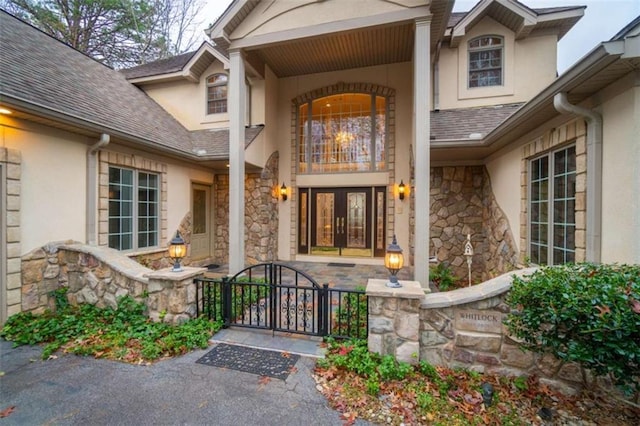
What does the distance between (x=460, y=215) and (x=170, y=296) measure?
240 inches

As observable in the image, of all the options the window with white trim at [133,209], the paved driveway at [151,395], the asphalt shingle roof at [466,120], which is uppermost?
the asphalt shingle roof at [466,120]

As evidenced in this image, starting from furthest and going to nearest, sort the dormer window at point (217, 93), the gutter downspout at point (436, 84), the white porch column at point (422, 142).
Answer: the dormer window at point (217, 93) < the gutter downspout at point (436, 84) < the white porch column at point (422, 142)

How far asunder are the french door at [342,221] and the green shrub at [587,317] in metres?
5.12

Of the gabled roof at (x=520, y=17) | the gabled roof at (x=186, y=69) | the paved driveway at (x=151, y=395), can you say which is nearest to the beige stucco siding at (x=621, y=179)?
the paved driveway at (x=151, y=395)

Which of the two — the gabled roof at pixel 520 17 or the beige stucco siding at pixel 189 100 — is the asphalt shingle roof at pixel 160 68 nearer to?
the beige stucco siding at pixel 189 100

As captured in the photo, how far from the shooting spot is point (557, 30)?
573 centimetres

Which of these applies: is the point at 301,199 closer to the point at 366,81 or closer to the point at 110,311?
the point at 366,81

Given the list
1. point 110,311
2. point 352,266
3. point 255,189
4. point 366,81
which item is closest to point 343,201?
point 352,266

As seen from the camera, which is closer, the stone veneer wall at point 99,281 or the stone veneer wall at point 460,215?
the stone veneer wall at point 99,281

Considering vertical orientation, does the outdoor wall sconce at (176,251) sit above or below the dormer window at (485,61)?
below

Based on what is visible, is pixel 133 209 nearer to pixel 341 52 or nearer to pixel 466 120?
pixel 341 52

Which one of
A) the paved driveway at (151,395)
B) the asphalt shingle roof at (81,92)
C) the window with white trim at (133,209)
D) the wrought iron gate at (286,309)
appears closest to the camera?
the paved driveway at (151,395)

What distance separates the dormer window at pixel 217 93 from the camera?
7648 mm

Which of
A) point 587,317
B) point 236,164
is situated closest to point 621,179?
point 587,317
